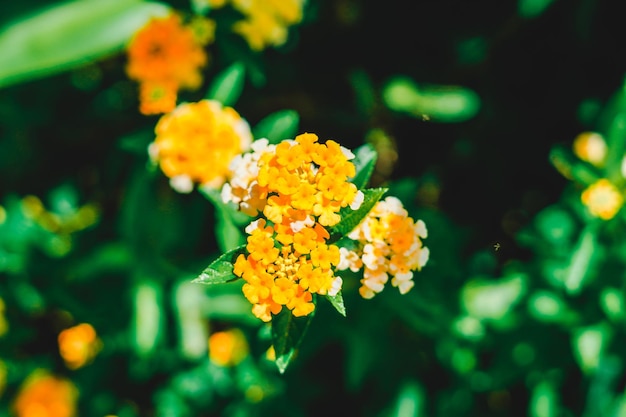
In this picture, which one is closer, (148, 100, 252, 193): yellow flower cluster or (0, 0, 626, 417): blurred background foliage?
(148, 100, 252, 193): yellow flower cluster

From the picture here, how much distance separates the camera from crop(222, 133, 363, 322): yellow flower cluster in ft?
2.50

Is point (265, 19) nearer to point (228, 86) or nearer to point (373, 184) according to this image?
point (228, 86)

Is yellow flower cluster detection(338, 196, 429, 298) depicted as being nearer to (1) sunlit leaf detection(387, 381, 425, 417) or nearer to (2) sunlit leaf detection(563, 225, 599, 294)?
(2) sunlit leaf detection(563, 225, 599, 294)

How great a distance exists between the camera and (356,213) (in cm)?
81

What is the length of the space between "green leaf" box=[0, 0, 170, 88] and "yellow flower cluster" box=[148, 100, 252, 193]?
46cm

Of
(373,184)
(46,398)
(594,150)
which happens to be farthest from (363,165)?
(46,398)

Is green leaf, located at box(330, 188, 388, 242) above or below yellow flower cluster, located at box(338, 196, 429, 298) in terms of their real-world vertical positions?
above

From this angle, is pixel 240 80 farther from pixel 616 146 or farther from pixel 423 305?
pixel 616 146

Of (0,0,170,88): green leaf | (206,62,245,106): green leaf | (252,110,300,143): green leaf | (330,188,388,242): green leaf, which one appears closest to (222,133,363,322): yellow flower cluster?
(330,188,388,242): green leaf

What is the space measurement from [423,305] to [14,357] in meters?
1.33

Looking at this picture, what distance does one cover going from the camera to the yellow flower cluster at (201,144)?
1212 millimetres

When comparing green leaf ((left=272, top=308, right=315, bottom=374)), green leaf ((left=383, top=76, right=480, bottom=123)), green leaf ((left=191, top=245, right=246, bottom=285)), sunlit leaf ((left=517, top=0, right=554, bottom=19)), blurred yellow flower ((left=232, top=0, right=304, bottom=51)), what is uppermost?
sunlit leaf ((left=517, top=0, right=554, bottom=19))

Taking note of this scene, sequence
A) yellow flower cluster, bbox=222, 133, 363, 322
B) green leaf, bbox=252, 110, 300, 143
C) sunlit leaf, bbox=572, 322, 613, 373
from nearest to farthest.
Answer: yellow flower cluster, bbox=222, 133, 363, 322 → green leaf, bbox=252, 110, 300, 143 → sunlit leaf, bbox=572, 322, 613, 373

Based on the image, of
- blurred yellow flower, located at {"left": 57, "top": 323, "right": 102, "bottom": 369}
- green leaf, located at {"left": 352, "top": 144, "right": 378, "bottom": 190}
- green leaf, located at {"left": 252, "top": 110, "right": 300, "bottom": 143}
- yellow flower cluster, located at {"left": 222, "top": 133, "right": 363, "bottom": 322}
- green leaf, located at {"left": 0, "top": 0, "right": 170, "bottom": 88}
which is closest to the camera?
yellow flower cluster, located at {"left": 222, "top": 133, "right": 363, "bottom": 322}
